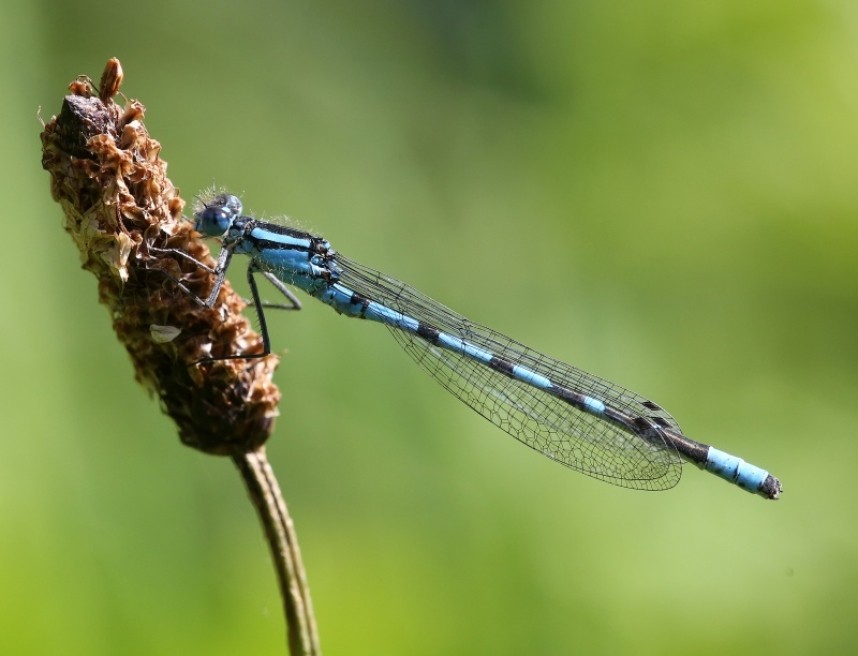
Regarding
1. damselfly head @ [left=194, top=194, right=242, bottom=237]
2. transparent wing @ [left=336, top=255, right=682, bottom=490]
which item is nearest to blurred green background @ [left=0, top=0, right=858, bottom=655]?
transparent wing @ [left=336, top=255, right=682, bottom=490]

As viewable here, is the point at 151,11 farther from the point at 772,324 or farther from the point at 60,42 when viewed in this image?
A: the point at 772,324

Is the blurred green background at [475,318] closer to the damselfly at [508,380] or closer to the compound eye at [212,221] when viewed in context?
the damselfly at [508,380]

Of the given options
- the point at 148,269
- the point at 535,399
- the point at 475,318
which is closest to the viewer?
the point at 148,269

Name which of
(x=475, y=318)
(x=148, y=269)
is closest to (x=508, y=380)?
(x=475, y=318)

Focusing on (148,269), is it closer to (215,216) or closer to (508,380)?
(215,216)

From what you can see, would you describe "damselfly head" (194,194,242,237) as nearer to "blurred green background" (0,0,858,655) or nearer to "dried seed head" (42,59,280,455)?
"blurred green background" (0,0,858,655)

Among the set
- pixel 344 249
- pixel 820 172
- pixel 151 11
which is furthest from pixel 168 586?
pixel 820 172
